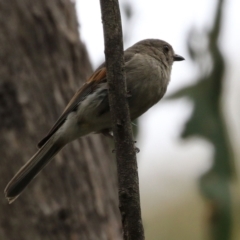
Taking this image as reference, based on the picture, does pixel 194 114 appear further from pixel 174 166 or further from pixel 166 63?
pixel 174 166

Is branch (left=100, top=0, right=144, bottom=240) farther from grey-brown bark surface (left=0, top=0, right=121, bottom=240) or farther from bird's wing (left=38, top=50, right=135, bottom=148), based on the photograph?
grey-brown bark surface (left=0, top=0, right=121, bottom=240)

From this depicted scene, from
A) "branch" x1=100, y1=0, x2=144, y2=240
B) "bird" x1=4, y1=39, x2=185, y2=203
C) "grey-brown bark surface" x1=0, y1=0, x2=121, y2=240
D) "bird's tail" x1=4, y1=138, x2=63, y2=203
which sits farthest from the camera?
"grey-brown bark surface" x1=0, y1=0, x2=121, y2=240

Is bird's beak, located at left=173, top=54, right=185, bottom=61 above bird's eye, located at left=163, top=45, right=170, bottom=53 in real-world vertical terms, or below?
below

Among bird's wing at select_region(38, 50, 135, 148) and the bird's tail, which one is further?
bird's wing at select_region(38, 50, 135, 148)

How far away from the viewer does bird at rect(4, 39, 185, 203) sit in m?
4.71

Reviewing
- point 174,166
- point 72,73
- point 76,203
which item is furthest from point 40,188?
point 174,166

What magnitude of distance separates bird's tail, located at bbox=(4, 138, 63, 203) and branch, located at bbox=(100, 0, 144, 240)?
58.7 inches

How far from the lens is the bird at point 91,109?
471 centimetres

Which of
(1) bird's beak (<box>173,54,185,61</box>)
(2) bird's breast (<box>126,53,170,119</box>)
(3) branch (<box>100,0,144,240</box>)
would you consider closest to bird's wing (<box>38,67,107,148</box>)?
(2) bird's breast (<box>126,53,170,119</box>)

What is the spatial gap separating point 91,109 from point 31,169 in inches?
25.4

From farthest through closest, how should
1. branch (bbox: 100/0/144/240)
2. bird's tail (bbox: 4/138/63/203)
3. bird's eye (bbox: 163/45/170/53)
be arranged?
bird's eye (bbox: 163/45/170/53) < bird's tail (bbox: 4/138/63/203) < branch (bbox: 100/0/144/240)

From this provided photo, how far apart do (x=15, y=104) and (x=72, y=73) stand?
716 mm

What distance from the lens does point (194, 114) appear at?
6.06 meters

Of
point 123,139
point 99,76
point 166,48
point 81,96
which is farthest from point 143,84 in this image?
point 123,139
